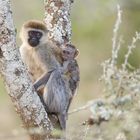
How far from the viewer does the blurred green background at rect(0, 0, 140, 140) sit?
1475 centimetres

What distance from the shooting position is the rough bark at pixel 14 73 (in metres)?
6.02

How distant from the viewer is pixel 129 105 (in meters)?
5.04

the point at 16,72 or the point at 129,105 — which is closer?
the point at 129,105

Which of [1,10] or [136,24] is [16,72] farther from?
[136,24]

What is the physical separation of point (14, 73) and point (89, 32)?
1084 cm

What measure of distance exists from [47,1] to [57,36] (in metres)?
0.40

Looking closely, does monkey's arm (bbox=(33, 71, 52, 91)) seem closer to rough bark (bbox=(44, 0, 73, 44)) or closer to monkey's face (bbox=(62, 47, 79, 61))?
monkey's face (bbox=(62, 47, 79, 61))

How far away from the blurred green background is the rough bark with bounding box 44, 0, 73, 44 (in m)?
6.15

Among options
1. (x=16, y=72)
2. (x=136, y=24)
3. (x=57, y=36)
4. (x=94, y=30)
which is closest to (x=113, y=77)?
(x=16, y=72)

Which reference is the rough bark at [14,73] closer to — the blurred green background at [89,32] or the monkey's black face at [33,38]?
the monkey's black face at [33,38]

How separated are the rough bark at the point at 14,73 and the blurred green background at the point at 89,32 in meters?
7.87

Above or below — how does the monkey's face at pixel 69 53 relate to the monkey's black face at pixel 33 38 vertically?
below

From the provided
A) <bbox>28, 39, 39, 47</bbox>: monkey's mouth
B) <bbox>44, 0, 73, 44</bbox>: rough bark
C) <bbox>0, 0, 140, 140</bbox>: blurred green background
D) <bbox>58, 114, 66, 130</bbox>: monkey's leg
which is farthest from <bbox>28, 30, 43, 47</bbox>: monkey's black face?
<bbox>0, 0, 140, 140</bbox>: blurred green background

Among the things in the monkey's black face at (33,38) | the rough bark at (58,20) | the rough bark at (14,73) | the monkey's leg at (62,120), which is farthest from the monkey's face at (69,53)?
the rough bark at (14,73)
